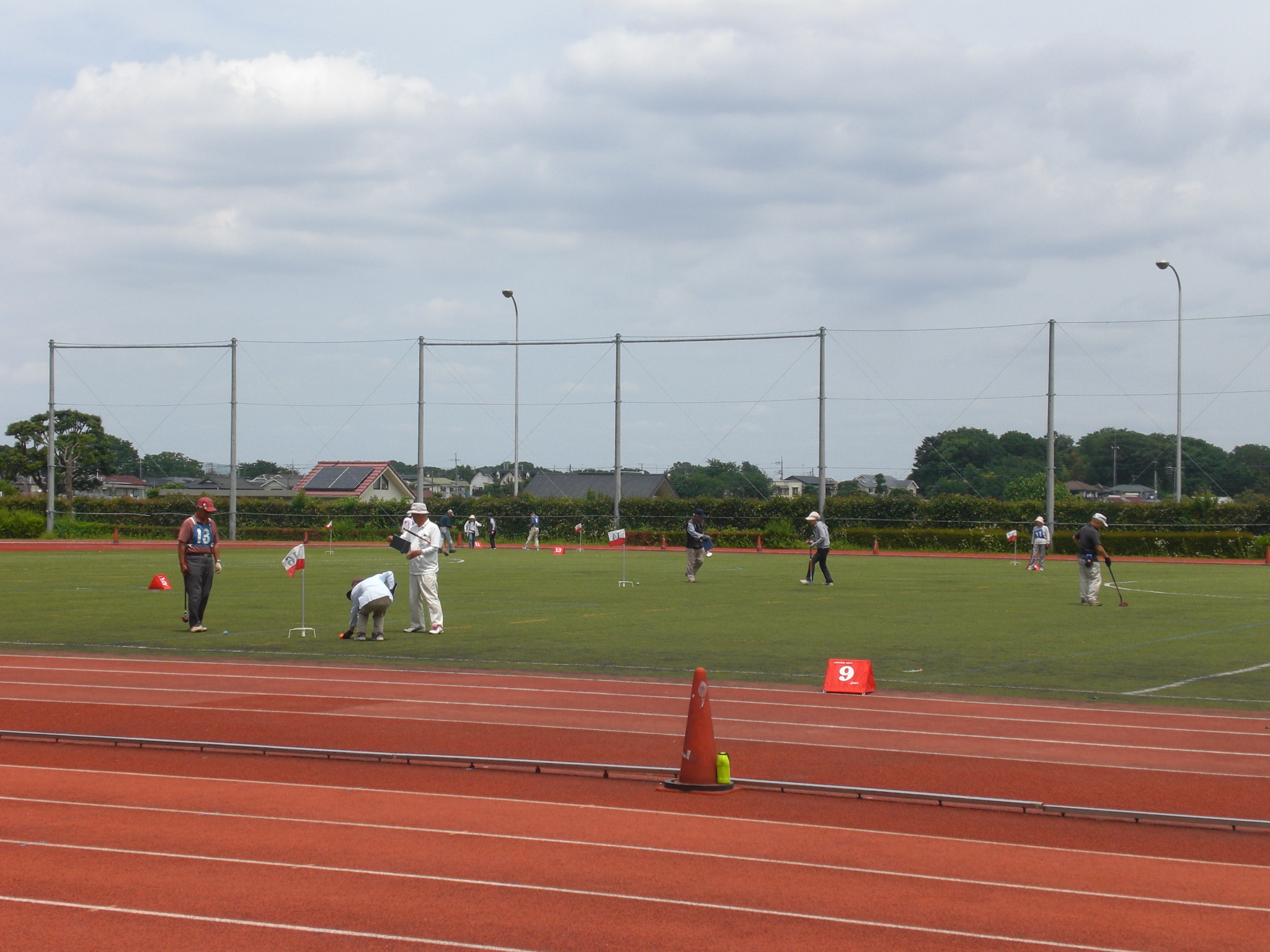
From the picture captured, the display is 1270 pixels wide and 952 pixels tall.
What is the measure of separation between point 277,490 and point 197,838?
4401 inches

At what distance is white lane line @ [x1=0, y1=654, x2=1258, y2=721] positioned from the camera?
1125cm

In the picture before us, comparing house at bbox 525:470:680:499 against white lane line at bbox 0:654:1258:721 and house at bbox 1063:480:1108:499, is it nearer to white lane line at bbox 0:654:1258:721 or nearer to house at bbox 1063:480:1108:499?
house at bbox 1063:480:1108:499

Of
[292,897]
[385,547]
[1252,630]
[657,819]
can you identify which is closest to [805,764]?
[657,819]

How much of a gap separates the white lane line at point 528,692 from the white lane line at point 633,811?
3.31 meters

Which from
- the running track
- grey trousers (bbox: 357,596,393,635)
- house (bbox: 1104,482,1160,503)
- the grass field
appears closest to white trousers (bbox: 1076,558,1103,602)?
the grass field

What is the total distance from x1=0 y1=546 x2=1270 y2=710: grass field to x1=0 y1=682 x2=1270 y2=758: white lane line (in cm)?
243

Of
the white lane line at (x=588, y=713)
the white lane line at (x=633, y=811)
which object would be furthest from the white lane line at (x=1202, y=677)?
the white lane line at (x=633, y=811)

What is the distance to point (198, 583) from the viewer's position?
17.6m

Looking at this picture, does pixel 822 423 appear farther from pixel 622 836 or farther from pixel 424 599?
pixel 622 836

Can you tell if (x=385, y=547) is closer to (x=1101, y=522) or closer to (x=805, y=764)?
(x=1101, y=522)

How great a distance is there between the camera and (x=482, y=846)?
22.4ft

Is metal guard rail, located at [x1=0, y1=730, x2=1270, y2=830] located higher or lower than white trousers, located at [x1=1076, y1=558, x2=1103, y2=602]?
lower

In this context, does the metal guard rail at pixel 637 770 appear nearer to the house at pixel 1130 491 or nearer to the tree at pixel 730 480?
the tree at pixel 730 480

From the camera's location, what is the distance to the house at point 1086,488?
117 meters
